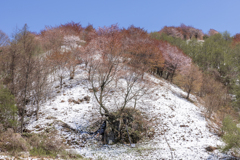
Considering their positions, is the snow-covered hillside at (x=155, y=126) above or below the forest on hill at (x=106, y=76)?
below

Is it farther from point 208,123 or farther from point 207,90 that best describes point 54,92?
point 207,90

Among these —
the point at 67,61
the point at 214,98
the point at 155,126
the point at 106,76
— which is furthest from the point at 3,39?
the point at 214,98

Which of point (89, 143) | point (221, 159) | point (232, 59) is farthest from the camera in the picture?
point (232, 59)

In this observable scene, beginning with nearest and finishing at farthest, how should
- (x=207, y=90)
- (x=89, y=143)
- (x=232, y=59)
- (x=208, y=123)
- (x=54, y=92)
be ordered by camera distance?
(x=89, y=143)
(x=208, y=123)
(x=54, y=92)
(x=207, y=90)
(x=232, y=59)

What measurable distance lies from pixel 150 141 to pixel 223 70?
27.2m

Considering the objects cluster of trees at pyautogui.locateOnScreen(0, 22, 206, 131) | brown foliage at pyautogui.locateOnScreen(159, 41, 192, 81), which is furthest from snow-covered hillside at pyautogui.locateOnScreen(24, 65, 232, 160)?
brown foliage at pyautogui.locateOnScreen(159, 41, 192, 81)

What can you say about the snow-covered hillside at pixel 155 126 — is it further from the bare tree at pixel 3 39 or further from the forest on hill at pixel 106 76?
the bare tree at pixel 3 39

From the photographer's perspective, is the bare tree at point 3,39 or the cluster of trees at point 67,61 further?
Answer: the bare tree at point 3,39

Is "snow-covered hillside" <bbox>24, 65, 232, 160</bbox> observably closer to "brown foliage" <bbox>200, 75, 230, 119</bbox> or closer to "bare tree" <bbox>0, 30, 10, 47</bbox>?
"brown foliage" <bbox>200, 75, 230, 119</bbox>

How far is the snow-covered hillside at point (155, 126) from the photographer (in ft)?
37.1

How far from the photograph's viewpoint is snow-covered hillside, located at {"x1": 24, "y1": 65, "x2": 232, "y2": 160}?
37.1 feet

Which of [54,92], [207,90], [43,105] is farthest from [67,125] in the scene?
[207,90]

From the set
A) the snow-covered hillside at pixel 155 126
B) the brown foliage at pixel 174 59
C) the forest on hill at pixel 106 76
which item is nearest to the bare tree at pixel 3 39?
the forest on hill at pixel 106 76

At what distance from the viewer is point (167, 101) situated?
19.6 meters
